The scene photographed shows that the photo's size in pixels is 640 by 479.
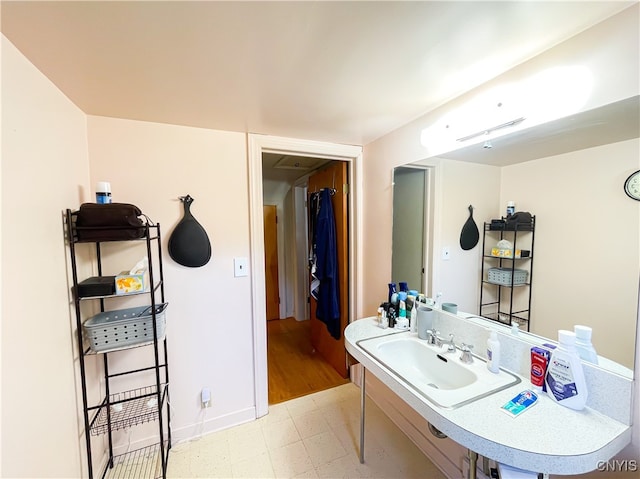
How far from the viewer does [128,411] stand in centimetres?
155

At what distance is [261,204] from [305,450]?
1659 mm

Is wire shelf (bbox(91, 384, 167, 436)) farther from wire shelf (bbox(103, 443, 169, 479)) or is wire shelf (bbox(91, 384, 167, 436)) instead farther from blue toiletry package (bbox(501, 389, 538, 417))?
blue toiletry package (bbox(501, 389, 538, 417))

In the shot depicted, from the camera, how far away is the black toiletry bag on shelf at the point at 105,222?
124 centimetres

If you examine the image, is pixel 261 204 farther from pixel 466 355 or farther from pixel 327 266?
pixel 466 355

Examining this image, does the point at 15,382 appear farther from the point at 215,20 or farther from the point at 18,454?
the point at 215,20

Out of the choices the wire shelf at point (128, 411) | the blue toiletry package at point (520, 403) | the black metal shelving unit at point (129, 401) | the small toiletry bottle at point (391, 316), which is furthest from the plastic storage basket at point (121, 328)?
the blue toiletry package at point (520, 403)

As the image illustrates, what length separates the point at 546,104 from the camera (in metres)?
1.02

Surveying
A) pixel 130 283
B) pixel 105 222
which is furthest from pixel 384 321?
pixel 105 222

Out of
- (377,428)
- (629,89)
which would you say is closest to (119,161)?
(629,89)

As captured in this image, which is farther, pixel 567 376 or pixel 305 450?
pixel 305 450

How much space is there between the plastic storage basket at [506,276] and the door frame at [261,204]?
3.52 ft

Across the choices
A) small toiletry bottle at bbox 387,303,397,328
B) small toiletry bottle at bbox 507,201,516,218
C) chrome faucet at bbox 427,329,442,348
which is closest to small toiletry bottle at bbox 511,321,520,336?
chrome faucet at bbox 427,329,442,348

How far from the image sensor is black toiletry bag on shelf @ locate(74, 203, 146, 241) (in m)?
1.24

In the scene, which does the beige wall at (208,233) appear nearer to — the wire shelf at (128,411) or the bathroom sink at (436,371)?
the wire shelf at (128,411)
